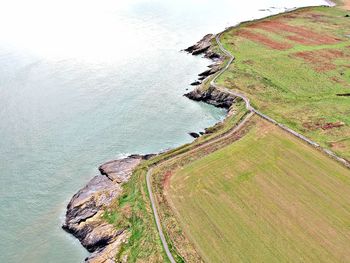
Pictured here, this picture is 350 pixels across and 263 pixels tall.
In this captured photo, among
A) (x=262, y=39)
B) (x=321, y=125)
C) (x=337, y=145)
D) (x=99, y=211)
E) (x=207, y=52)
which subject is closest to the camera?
(x=99, y=211)

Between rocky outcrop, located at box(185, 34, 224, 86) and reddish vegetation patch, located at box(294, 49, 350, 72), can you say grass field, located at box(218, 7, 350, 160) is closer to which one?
reddish vegetation patch, located at box(294, 49, 350, 72)

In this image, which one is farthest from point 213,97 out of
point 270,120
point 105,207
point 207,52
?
point 105,207

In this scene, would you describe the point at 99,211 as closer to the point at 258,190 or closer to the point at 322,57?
the point at 258,190

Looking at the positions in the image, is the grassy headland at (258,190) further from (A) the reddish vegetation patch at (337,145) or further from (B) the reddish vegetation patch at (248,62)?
(B) the reddish vegetation patch at (248,62)

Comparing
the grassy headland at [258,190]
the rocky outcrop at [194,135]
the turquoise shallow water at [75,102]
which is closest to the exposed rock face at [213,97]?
the turquoise shallow water at [75,102]

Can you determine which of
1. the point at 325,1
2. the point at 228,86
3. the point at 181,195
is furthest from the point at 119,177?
the point at 325,1

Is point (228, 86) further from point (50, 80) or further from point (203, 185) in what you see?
point (50, 80)
